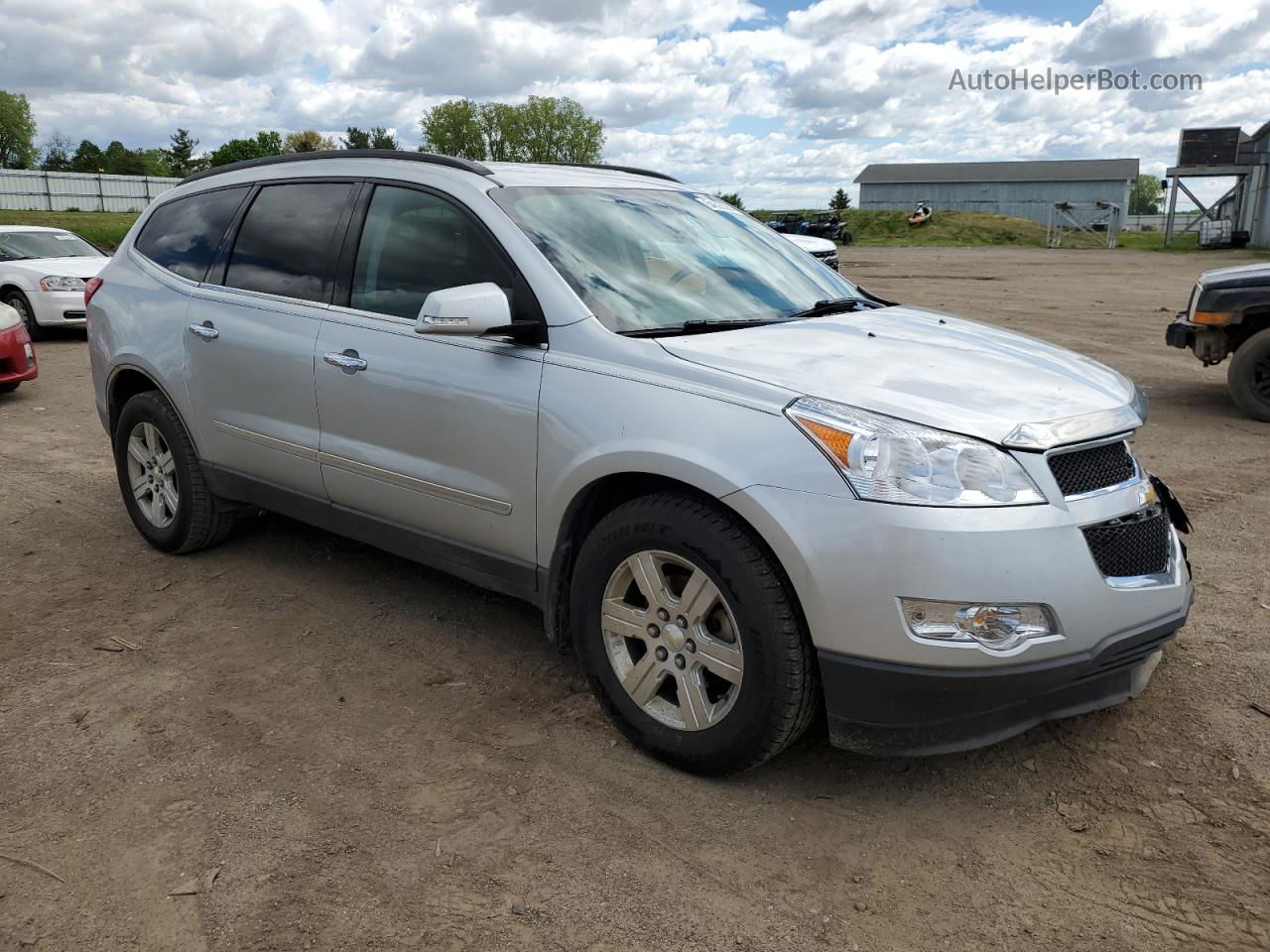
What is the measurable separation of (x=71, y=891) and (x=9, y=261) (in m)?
14.0

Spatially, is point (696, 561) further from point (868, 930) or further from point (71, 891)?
point (71, 891)

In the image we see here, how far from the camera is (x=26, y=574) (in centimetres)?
496

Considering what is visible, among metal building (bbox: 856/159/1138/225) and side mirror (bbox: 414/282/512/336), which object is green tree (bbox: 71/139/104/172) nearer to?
metal building (bbox: 856/159/1138/225)

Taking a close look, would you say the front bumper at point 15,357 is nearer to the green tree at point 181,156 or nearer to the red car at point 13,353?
the red car at point 13,353

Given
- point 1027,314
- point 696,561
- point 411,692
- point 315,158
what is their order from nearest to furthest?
point 696,561
point 411,692
point 315,158
point 1027,314

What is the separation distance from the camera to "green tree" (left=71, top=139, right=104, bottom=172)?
84812mm

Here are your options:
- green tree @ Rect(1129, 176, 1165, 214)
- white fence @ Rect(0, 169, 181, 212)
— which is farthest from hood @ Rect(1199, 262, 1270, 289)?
green tree @ Rect(1129, 176, 1165, 214)

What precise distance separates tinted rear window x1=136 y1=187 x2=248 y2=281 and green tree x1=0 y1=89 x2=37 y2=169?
114910mm

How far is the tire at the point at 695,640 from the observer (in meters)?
2.77

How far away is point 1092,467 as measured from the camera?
2840 millimetres

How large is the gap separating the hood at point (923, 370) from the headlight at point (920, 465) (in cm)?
5

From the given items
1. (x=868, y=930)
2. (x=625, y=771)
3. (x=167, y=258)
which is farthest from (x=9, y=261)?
(x=868, y=930)

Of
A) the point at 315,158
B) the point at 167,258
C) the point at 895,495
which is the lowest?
the point at 895,495

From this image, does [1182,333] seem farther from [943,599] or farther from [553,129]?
[553,129]
